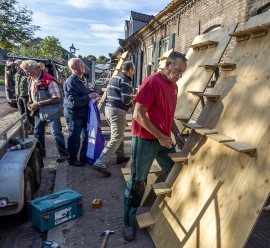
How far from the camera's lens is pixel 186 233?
2.37m

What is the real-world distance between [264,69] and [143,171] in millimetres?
1615

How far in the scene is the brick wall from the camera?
5.61 m

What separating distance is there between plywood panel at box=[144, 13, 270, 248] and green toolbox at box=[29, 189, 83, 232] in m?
1.03

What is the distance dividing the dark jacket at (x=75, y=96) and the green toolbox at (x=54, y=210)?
182cm

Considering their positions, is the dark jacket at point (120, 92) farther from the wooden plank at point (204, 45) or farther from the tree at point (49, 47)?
the tree at point (49, 47)

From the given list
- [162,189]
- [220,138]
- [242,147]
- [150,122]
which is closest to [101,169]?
[162,189]

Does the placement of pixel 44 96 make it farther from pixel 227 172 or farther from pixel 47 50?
pixel 47 50

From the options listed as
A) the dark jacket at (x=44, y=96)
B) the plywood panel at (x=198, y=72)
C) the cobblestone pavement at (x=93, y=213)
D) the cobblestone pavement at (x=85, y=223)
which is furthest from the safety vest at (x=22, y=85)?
the plywood panel at (x=198, y=72)

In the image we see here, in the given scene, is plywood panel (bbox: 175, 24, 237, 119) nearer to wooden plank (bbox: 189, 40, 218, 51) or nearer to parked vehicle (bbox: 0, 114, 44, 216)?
wooden plank (bbox: 189, 40, 218, 51)

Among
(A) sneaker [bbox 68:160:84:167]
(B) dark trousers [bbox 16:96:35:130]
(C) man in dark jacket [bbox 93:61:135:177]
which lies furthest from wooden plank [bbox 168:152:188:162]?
(B) dark trousers [bbox 16:96:35:130]

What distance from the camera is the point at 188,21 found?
8.64 meters

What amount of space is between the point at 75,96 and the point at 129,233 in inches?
104

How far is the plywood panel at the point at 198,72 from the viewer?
3.45m

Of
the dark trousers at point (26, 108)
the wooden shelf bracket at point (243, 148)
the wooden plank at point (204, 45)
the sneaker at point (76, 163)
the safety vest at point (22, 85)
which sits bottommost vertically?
the sneaker at point (76, 163)
